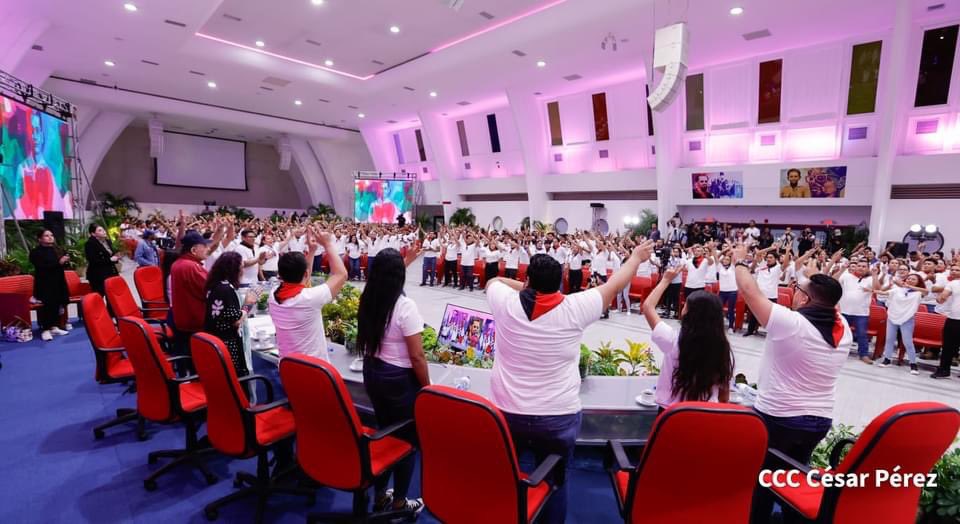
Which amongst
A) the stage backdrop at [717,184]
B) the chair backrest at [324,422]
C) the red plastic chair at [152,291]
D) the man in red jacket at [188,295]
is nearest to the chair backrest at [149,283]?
the red plastic chair at [152,291]

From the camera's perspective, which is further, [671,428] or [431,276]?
[431,276]

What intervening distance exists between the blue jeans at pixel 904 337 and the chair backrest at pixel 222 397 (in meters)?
7.39

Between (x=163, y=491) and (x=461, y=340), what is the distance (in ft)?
7.34

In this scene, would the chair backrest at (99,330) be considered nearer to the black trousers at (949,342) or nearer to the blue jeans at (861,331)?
the blue jeans at (861,331)

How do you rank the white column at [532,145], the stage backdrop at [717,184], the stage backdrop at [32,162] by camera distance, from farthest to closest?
the white column at [532,145] → the stage backdrop at [717,184] → the stage backdrop at [32,162]

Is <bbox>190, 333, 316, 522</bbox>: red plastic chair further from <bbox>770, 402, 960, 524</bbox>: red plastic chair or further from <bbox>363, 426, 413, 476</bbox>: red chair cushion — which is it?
<bbox>770, 402, 960, 524</bbox>: red plastic chair

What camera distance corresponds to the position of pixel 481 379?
3.22 meters

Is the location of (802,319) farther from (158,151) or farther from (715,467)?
(158,151)

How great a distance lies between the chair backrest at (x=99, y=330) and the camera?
341cm

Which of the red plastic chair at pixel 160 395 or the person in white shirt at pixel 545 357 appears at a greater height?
the person in white shirt at pixel 545 357

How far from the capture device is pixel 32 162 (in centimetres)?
800

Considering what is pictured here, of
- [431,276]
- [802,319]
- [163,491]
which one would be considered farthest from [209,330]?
[431,276]

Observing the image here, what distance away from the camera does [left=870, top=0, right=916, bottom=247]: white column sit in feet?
32.1

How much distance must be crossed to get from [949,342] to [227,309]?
25.1ft
